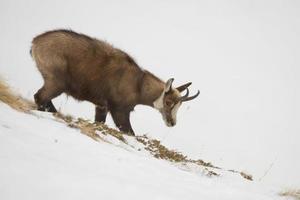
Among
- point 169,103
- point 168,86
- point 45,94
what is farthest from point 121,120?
point 45,94

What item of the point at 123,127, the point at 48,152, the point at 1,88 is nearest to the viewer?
the point at 48,152

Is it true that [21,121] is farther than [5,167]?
Yes

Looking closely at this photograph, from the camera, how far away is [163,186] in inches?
Answer: 187

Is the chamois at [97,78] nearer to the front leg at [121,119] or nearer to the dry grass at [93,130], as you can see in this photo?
the front leg at [121,119]

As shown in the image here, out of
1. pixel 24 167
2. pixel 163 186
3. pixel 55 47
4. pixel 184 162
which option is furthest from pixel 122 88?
pixel 24 167

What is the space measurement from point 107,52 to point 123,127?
79.2 inches

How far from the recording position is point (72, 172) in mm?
4117

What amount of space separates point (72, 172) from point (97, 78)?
7387mm

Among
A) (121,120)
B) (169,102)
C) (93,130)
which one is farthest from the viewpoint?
(169,102)

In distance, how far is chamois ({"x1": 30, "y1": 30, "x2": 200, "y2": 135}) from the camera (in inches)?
415

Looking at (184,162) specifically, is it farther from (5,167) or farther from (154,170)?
(5,167)

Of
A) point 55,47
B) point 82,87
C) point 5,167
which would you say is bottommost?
point 5,167

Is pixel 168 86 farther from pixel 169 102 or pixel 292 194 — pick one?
pixel 292 194

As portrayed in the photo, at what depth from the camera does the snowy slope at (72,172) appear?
3.57 m
